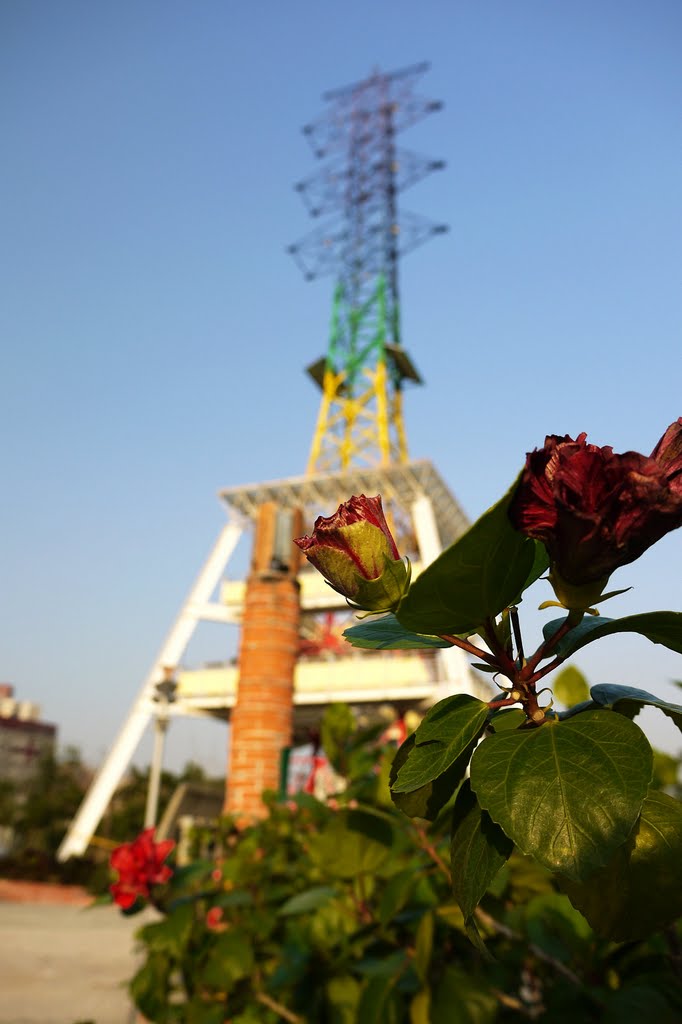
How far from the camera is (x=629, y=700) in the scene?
670 millimetres

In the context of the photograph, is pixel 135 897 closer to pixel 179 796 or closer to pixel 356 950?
pixel 356 950

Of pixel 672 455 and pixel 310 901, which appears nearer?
pixel 672 455

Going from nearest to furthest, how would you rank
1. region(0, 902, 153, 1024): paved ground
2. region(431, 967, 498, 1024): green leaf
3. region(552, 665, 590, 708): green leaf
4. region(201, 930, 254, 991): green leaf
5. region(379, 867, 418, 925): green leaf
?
region(431, 967, 498, 1024): green leaf → region(379, 867, 418, 925): green leaf → region(552, 665, 590, 708): green leaf → region(201, 930, 254, 991): green leaf → region(0, 902, 153, 1024): paved ground

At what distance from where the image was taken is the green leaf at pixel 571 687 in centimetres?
150

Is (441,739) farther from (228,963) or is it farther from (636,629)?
(228,963)

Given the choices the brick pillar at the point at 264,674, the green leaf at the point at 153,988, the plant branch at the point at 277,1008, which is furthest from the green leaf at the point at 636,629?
the brick pillar at the point at 264,674

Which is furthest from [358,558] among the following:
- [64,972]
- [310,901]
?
[64,972]

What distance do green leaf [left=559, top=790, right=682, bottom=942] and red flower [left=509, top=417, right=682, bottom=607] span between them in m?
0.25

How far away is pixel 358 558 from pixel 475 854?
0.27 m

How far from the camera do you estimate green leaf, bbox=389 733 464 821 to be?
708 mm

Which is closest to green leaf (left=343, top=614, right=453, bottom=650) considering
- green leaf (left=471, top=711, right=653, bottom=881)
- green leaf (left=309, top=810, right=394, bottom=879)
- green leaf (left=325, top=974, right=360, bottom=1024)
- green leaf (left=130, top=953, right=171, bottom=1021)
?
green leaf (left=471, top=711, right=653, bottom=881)

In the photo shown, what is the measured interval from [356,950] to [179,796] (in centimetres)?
1972

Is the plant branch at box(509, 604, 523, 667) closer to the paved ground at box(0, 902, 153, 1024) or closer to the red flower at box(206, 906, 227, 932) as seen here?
the paved ground at box(0, 902, 153, 1024)

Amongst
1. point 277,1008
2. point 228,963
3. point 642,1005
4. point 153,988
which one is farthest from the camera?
point 153,988
